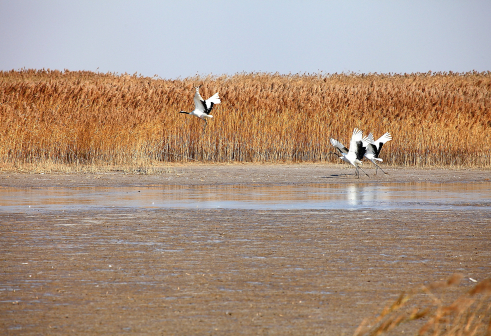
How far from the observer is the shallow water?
12.1 m

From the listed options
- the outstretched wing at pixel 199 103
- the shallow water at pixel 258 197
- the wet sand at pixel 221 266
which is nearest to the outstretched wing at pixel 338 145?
the shallow water at pixel 258 197

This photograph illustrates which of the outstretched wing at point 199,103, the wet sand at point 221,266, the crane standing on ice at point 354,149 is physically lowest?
the wet sand at point 221,266

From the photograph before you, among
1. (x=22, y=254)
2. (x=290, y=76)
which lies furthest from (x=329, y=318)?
(x=290, y=76)

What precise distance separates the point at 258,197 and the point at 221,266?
7.01 meters

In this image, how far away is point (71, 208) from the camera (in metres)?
11.5

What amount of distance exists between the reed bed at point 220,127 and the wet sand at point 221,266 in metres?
9.98

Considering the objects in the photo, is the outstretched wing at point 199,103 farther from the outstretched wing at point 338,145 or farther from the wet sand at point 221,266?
the wet sand at point 221,266

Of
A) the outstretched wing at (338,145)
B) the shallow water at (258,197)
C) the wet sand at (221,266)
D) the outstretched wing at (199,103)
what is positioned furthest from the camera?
the outstretched wing at (199,103)

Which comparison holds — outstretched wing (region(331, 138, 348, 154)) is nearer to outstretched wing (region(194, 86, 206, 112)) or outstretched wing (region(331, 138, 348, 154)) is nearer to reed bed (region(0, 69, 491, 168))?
outstretched wing (region(194, 86, 206, 112))

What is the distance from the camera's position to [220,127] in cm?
2392

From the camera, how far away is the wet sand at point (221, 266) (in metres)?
4.96

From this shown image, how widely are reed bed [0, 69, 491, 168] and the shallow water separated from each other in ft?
17.6

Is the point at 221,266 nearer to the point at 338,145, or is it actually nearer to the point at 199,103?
the point at 338,145

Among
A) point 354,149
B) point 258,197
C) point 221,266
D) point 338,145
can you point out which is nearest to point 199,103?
point 338,145
